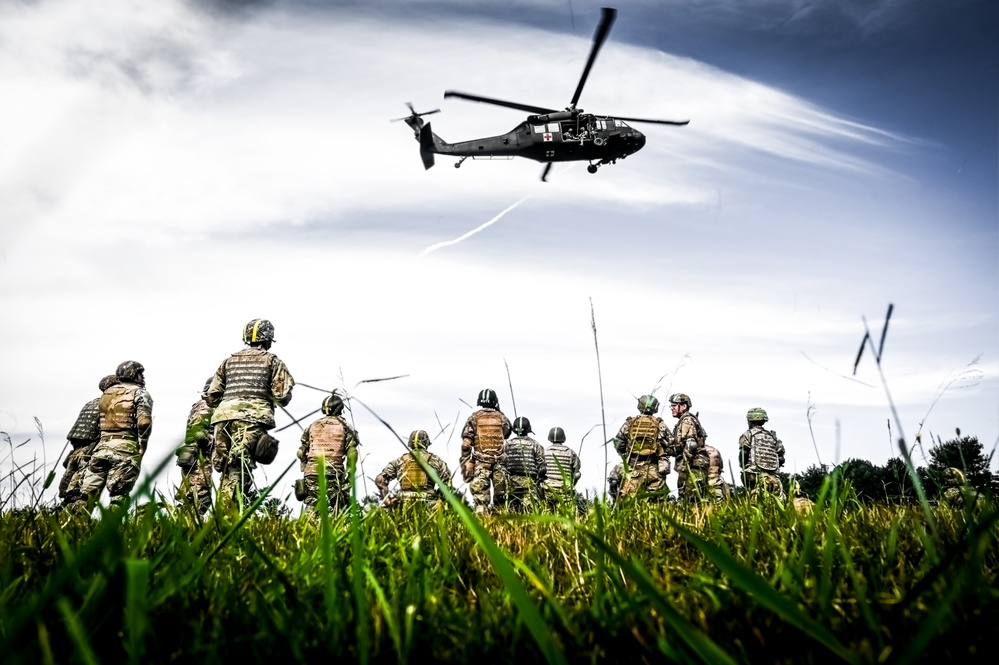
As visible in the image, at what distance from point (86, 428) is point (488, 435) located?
20.2 ft

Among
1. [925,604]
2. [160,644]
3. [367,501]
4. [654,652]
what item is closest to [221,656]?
[160,644]

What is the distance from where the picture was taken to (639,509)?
312cm

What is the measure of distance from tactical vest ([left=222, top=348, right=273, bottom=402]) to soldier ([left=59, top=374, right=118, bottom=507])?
2151mm

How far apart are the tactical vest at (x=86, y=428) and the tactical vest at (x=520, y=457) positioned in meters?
Result: 6.45

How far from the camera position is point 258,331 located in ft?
29.1

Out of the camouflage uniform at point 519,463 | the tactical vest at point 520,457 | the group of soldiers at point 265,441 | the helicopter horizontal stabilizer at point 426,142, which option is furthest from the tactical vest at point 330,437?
the helicopter horizontal stabilizer at point 426,142

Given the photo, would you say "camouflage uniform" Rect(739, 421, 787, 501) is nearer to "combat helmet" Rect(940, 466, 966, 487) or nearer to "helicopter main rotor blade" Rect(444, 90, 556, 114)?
"combat helmet" Rect(940, 466, 966, 487)

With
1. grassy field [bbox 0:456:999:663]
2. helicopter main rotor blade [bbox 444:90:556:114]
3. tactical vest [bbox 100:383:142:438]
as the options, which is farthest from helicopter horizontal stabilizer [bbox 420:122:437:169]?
grassy field [bbox 0:456:999:663]

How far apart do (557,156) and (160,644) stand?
711 inches

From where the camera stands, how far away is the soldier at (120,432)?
907cm

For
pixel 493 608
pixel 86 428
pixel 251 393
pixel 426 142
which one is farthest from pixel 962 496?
pixel 426 142

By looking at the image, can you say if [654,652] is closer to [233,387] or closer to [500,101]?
[233,387]

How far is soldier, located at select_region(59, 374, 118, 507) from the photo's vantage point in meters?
9.64

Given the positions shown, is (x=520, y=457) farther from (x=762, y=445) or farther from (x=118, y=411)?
(x=118, y=411)
